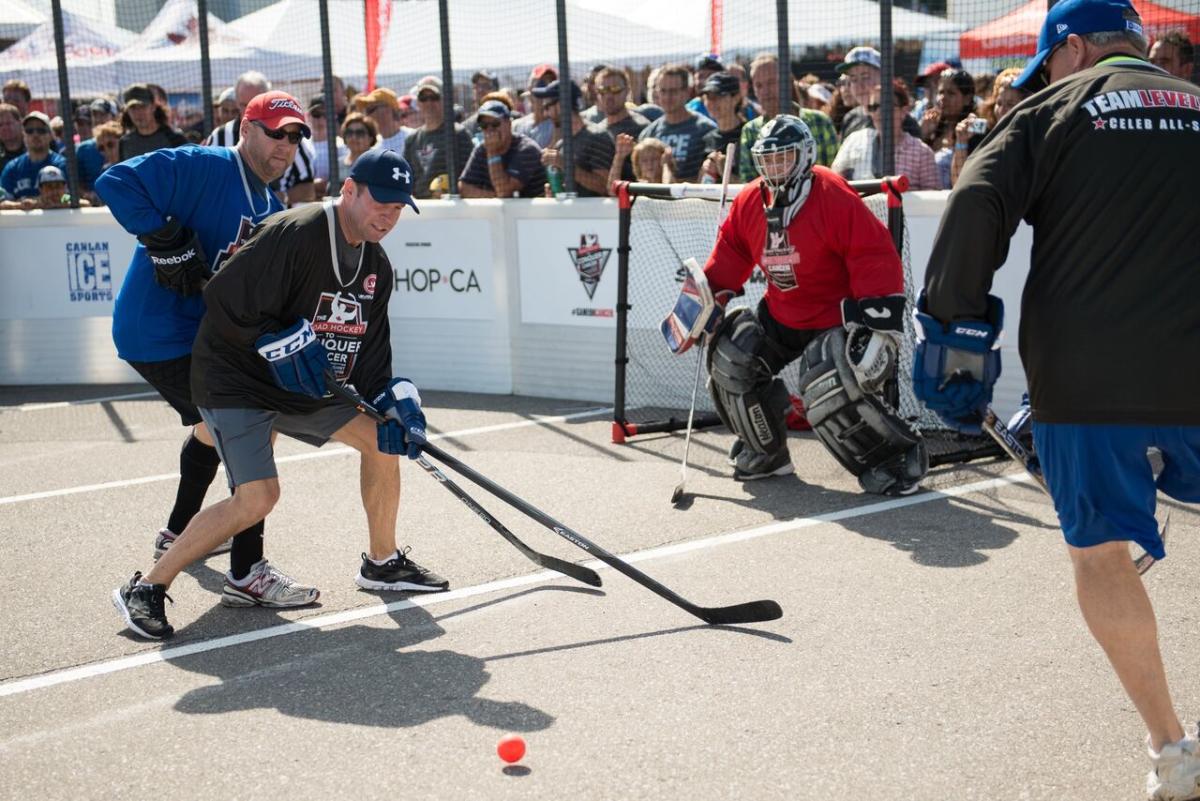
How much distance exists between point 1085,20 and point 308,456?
551cm

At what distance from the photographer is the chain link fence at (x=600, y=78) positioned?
838cm

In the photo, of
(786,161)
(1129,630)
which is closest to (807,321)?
(786,161)

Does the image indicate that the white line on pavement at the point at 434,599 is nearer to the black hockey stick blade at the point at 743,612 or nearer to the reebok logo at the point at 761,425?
the reebok logo at the point at 761,425

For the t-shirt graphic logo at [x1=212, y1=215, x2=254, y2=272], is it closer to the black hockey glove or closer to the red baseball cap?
the black hockey glove

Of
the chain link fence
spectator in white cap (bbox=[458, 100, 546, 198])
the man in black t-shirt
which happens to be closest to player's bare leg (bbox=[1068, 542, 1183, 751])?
the chain link fence

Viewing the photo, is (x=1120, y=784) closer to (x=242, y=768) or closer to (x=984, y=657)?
(x=984, y=657)

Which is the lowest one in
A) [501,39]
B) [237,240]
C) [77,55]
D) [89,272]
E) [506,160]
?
[89,272]

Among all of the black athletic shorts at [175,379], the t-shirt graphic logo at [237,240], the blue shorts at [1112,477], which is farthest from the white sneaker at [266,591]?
the blue shorts at [1112,477]

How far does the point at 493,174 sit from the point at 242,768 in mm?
6556

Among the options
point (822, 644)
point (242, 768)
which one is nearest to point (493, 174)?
point (822, 644)

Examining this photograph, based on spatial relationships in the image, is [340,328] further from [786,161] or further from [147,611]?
[786,161]

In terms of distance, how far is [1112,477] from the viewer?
3.44 m

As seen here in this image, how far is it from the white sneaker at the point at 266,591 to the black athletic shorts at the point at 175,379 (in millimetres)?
784

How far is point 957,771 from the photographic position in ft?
12.1
